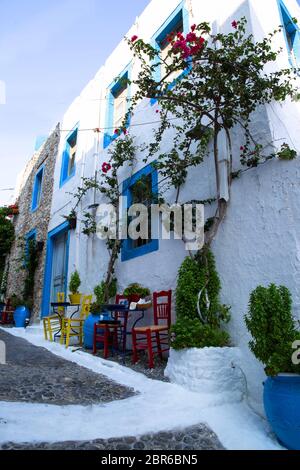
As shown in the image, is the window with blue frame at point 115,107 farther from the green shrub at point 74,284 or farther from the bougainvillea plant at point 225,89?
the bougainvillea plant at point 225,89

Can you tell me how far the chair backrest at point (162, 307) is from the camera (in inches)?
190

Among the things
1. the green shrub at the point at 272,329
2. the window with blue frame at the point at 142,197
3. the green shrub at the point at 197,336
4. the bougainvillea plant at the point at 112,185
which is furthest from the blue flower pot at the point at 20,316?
the green shrub at the point at 272,329

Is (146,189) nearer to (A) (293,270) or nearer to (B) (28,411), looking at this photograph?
(A) (293,270)

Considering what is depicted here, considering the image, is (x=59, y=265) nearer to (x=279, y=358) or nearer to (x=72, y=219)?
(x=72, y=219)

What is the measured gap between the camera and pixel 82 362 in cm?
477

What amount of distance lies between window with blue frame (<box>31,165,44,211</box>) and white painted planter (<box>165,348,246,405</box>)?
30.2 ft

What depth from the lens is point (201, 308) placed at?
4.09 m

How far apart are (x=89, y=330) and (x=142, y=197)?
2.60m

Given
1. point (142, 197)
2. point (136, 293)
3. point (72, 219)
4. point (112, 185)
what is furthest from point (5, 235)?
point (136, 293)

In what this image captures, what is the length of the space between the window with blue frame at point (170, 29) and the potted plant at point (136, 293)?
4.14 metres

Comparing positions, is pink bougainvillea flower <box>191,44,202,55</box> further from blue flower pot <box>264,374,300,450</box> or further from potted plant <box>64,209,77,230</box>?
potted plant <box>64,209,77,230</box>

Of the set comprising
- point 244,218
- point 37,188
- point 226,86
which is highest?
point 37,188
